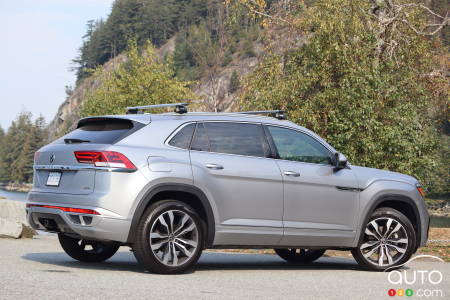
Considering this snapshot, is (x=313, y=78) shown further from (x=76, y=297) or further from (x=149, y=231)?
(x=76, y=297)

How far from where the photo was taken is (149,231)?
25.6 feet

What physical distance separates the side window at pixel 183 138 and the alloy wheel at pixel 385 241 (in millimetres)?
2727

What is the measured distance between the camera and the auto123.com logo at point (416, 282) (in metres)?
7.29

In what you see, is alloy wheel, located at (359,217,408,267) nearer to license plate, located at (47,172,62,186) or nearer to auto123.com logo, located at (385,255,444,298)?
auto123.com logo, located at (385,255,444,298)

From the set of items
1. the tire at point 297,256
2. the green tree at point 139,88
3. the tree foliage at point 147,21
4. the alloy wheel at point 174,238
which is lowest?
the tire at point 297,256

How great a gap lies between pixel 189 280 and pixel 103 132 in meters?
1.97

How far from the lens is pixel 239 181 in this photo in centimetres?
845

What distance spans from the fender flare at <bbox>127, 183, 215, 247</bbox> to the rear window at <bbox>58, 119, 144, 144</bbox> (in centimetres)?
70

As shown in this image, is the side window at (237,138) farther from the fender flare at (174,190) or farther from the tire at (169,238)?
the tire at (169,238)

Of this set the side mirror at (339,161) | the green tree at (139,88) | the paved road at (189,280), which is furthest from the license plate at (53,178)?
the green tree at (139,88)

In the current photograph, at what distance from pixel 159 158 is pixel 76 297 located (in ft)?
7.83

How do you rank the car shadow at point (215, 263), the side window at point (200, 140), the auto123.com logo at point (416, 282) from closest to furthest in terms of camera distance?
the auto123.com logo at point (416, 282), the side window at point (200, 140), the car shadow at point (215, 263)

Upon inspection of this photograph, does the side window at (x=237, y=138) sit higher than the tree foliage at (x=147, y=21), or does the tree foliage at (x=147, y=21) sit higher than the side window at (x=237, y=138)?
the tree foliage at (x=147, y=21)

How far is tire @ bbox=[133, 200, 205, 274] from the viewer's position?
25.6 ft
